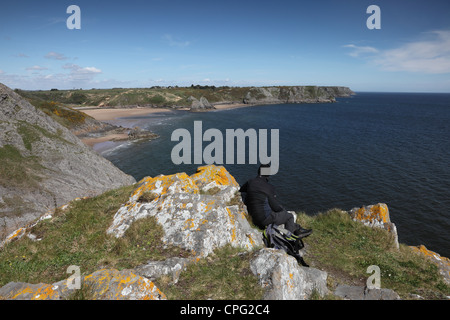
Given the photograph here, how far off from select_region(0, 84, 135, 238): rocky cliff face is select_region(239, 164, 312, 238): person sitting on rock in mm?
16439

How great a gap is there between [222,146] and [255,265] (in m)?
53.0

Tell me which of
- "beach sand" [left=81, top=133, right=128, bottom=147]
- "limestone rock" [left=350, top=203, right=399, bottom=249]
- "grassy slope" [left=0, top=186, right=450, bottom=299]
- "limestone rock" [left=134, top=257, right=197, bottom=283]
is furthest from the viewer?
"beach sand" [left=81, top=133, right=128, bottom=147]

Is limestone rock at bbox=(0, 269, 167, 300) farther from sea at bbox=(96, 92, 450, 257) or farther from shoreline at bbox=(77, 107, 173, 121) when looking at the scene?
shoreline at bbox=(77, 107, 173, 121)

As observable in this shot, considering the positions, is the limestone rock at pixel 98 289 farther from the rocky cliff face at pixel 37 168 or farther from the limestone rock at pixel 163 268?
the rocky cliff face at pixel 37 168

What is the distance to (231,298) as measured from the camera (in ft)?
19.5

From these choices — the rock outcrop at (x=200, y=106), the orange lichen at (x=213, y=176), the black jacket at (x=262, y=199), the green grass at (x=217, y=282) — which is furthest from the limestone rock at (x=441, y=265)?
the rock outcrop at (x=200, y=106)

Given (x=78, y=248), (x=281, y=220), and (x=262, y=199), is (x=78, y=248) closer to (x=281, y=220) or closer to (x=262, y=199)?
(x=262, y=199)

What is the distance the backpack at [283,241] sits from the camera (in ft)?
28.1

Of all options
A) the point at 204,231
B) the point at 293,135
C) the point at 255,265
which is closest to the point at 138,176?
the point at 204,231

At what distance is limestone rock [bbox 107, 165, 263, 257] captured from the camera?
849 cm
